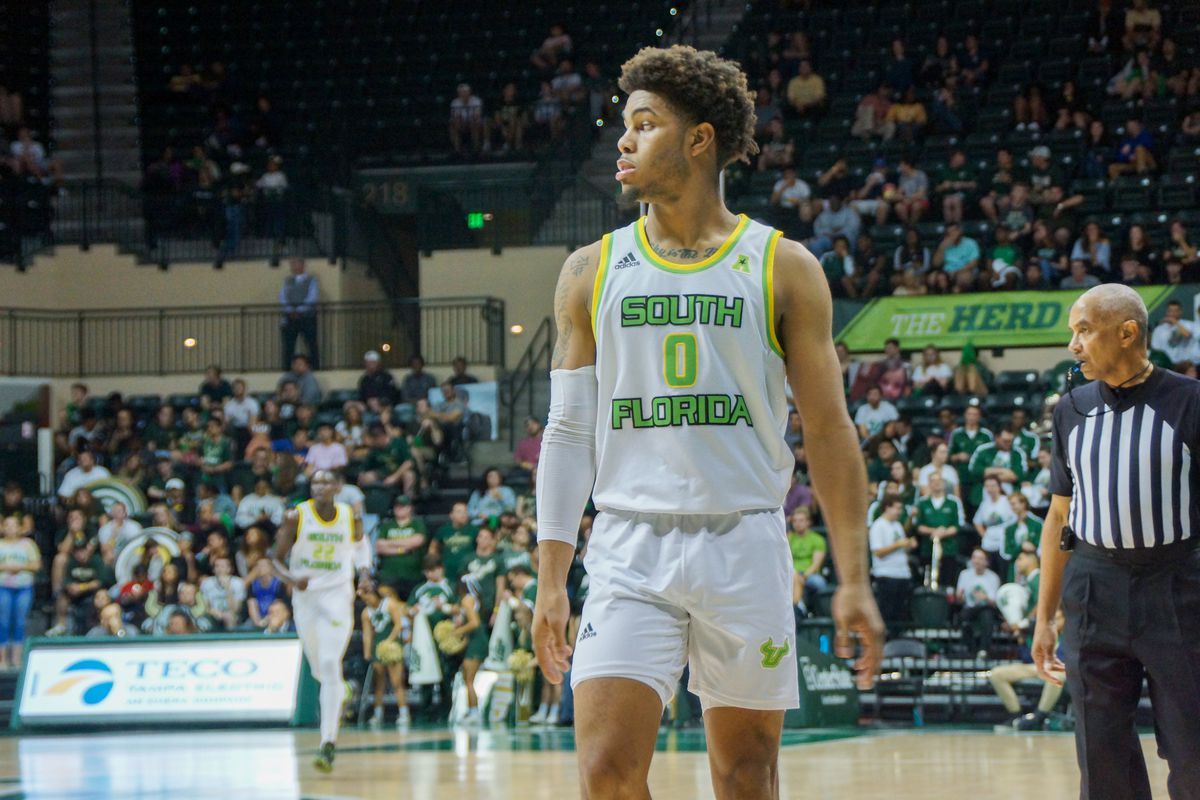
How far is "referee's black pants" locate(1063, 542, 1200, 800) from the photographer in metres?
5.07

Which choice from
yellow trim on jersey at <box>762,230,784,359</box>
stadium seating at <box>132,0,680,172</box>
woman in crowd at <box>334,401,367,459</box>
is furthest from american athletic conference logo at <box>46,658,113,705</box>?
yellow trim on jersey at <box>762,230,784,359</box>

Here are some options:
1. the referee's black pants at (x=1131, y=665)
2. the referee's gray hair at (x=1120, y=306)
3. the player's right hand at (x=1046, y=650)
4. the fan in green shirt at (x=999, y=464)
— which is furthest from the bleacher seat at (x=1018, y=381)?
the referee's black pants at (x=1131, y=665)

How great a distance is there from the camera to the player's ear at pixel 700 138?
13.8ft

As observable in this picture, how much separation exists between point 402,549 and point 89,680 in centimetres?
358

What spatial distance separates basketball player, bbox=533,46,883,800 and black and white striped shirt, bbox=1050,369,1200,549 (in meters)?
1.54

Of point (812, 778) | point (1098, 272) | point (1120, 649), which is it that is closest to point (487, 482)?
point (1098, 272)

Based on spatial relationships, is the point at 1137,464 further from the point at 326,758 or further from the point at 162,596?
the point at 162,596

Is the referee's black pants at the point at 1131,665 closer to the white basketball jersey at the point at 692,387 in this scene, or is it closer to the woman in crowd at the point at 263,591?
the white basketball jersey at the point at 692,387

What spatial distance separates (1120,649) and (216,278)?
22154 millimetres

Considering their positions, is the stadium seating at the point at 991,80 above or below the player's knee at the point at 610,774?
above

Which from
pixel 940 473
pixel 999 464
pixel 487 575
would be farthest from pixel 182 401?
pixel 999 464

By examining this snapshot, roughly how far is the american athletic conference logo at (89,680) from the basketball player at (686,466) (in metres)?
13.9

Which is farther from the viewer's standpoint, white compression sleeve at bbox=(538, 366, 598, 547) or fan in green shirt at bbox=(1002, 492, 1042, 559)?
fan in green shirt at bbox=(1002, 492, 1042, 559)

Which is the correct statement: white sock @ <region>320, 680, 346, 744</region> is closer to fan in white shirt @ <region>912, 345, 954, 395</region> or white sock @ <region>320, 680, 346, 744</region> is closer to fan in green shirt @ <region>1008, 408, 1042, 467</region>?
fan in green shirt @ <region>1008, 408, 1042, 467</region>
